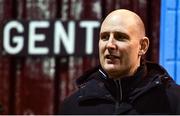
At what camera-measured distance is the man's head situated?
1.76 m

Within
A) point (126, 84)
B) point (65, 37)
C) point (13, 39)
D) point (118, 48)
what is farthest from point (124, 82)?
point (13, 39)

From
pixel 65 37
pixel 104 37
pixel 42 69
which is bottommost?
pixel 42 69

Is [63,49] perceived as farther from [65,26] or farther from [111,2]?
[111,2]

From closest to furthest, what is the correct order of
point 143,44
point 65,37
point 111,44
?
point 111,44 → point 143,44 → point 65,37

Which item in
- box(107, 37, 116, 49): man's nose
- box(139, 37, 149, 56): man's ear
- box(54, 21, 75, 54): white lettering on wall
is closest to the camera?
box(107, 37, 116, 49): man's nose

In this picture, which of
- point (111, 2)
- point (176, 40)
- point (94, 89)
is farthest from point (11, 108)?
point (94, 89)

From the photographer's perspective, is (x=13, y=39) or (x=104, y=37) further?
(x=13, y=39)

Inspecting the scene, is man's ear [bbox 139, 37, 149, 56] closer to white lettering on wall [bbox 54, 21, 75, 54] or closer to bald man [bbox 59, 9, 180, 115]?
bald man [bbox 59, 9, 180, 115]

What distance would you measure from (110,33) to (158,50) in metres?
1.45

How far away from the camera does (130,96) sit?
5.88 ft

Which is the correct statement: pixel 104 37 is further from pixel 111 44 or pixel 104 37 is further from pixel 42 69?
pixel 42 69

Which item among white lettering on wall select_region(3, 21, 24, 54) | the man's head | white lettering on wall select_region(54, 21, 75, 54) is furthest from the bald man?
white lettering on wall select_region(3, 21, 24, 54)

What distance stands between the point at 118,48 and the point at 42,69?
5.30ft

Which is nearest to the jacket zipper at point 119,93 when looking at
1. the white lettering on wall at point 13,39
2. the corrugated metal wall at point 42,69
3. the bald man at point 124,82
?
the bald man at point 124,82
